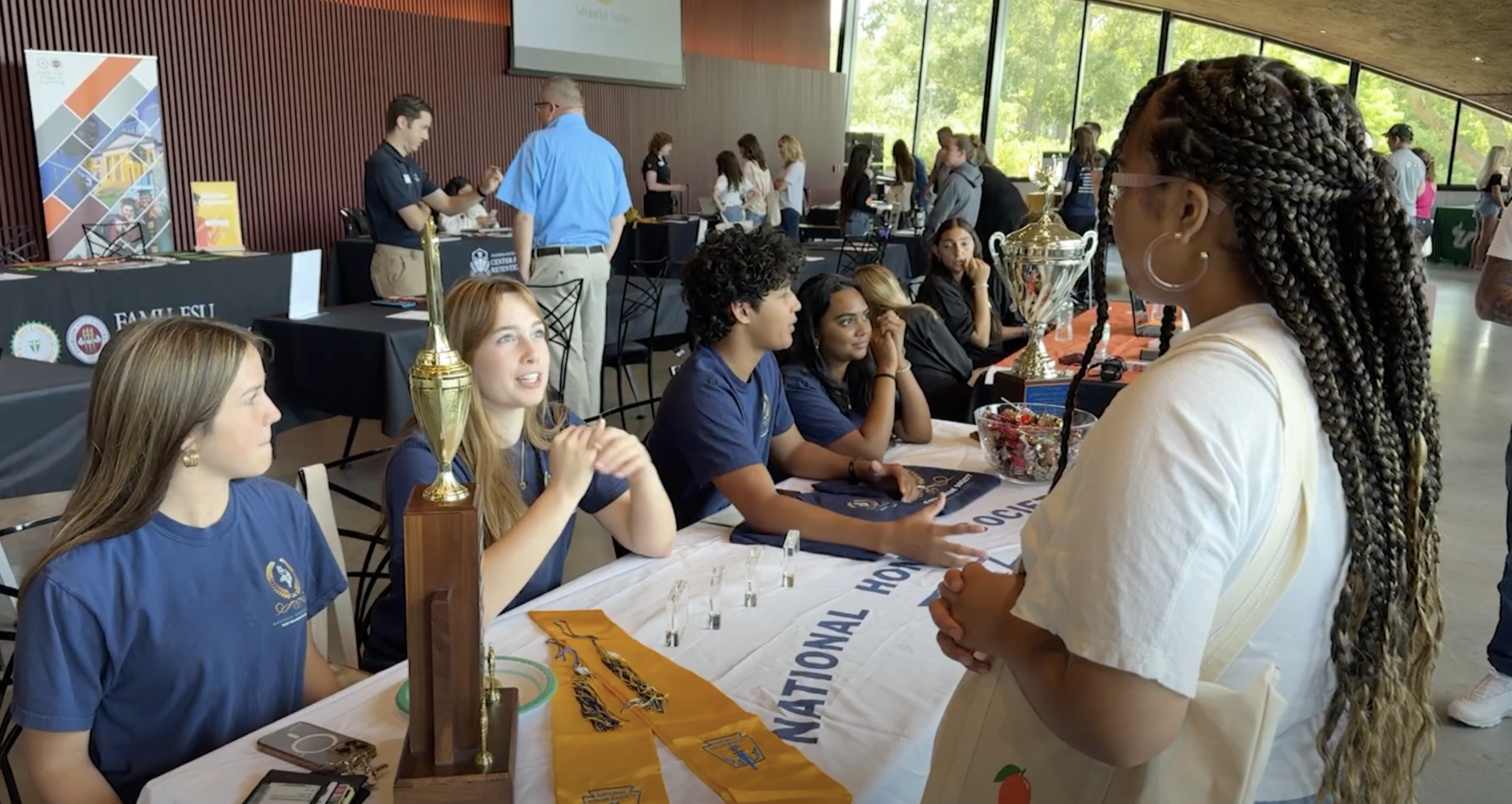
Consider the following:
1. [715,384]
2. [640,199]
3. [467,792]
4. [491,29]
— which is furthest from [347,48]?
[467,792]

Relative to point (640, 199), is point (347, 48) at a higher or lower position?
higher

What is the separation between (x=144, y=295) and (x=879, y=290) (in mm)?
3459

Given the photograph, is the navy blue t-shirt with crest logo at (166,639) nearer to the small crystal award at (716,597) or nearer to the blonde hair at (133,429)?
the blonde hair at (133,429)

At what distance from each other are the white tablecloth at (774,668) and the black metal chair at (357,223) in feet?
19.0

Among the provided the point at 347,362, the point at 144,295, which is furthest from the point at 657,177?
the point at 347,362

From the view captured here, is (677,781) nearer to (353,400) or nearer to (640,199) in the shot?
(353,400)

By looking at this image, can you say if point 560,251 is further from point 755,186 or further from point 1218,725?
point 755,186

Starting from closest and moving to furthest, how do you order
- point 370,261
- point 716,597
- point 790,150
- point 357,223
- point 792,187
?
point 716,597 → point 370,261 → point 357,223 → point 790,150 → point 792,187

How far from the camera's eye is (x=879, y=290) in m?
3.30

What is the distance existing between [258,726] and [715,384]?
1.05m

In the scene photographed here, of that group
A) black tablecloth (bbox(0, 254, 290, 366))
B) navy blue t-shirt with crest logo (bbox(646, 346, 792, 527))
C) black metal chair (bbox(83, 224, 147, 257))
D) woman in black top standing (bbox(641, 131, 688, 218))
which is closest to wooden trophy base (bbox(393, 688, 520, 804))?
navy blue t-shirt with crest logo (bbox(646, 346, 792, 527))

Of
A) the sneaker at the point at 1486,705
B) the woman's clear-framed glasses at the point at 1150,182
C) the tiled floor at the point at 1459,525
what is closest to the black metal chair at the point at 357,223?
the tiled floor at the point at 1459,525

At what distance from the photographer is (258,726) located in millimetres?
1500

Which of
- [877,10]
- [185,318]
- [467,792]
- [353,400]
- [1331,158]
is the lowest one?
[353,400]
